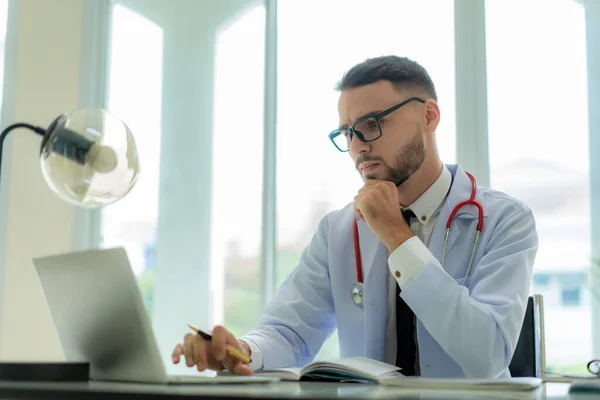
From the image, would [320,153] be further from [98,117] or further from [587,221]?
[98,117]

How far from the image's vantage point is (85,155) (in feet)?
4.02

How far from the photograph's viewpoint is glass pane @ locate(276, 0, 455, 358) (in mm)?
3184

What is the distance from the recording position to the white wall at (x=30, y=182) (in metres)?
3.10

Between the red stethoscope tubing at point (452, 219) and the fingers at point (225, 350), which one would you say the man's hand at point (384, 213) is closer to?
the red stethoscope tubing at point (452, 219)

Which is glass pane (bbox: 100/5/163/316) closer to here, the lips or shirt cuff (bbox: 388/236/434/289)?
the lips

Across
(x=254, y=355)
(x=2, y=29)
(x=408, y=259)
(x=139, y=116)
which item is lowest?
(x=254, y=355)

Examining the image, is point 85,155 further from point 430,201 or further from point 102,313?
point 430,201

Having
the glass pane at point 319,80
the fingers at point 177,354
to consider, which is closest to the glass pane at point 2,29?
the glass pane at point 319,80

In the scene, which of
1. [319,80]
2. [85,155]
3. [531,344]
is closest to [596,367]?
[531,344]

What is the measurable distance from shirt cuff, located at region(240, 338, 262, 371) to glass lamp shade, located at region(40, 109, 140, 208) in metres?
0.51

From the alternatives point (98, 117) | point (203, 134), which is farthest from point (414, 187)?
point (203, 134)

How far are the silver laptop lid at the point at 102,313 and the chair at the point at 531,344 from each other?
1019mm

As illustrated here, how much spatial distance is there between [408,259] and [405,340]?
11.7 inches

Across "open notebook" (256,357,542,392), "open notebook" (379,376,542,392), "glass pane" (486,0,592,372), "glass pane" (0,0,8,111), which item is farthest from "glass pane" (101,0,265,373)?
"open notebook" (379,376,542,392)
